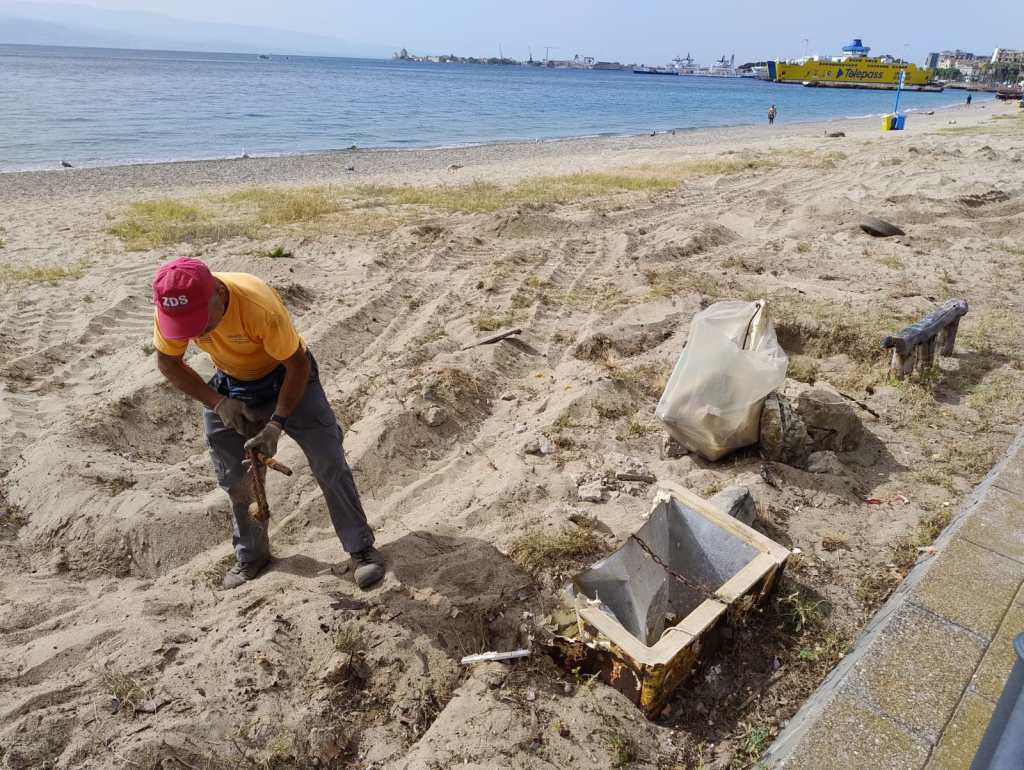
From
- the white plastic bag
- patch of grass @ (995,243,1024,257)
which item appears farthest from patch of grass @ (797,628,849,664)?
patch of grass @ (995,243,1024,257)

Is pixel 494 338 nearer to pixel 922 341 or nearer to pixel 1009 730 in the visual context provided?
pixel 922 341

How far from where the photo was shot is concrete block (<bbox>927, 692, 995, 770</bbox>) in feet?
5.68

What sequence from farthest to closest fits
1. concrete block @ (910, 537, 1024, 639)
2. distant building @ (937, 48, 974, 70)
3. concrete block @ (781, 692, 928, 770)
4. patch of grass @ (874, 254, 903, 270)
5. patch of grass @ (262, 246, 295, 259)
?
distant building @ (937, 48, 974, 70) < patch of grass @ (262, 246, 295, 259) < patch of grass @ (874, 254, 903, 270) < concrete block @ (910, 537, 1024, 639) < concrete block @ (781, 692, 928, 770)

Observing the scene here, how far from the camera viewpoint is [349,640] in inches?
97.9

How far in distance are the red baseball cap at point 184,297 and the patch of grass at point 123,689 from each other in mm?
1256

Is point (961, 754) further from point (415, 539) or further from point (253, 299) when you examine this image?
point (253, 299)

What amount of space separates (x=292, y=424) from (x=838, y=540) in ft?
8.18

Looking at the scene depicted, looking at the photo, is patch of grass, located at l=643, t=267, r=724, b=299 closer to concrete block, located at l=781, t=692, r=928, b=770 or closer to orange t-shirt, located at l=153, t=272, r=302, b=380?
orange t-shirt, located at l=153, t=272, r=302, b=380

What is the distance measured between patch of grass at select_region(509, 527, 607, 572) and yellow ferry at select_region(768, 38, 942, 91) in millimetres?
83984

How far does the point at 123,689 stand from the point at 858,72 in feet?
285

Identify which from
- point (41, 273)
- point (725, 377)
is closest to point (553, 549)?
point (725, 377)

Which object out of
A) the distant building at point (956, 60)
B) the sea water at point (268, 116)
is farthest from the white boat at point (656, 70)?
the sea water at point (268, 116)

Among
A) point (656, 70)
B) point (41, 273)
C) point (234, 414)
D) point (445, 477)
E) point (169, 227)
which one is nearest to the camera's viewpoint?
point (234, 414)

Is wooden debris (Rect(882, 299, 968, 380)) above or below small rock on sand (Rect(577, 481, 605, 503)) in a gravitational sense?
above
